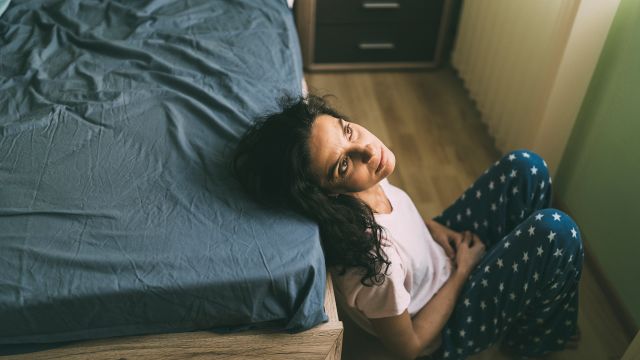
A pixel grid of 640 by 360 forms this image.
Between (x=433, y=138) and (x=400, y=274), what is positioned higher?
(x=400, y=274)

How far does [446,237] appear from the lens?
142 centimetres

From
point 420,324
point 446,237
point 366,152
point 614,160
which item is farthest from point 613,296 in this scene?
point 366,152

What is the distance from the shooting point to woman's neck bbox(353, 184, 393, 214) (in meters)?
1.22

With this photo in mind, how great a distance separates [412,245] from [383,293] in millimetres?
173

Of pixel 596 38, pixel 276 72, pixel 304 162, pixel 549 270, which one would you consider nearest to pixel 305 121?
pixel 304 162

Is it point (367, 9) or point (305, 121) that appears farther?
point (367, 9)

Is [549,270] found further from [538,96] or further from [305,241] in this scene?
[538,96]

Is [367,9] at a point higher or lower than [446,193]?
higher

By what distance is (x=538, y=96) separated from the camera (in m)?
1.73

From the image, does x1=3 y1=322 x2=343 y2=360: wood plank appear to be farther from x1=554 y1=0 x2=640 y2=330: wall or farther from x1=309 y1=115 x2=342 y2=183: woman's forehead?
x1=554 y1=0 x2=640 y2=330: wall

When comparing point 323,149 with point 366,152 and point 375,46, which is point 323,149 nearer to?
point 366,152

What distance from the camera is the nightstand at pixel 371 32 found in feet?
7.52

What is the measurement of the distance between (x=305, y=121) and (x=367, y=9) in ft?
4.25

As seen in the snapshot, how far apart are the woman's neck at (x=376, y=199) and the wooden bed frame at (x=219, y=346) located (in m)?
0.19
